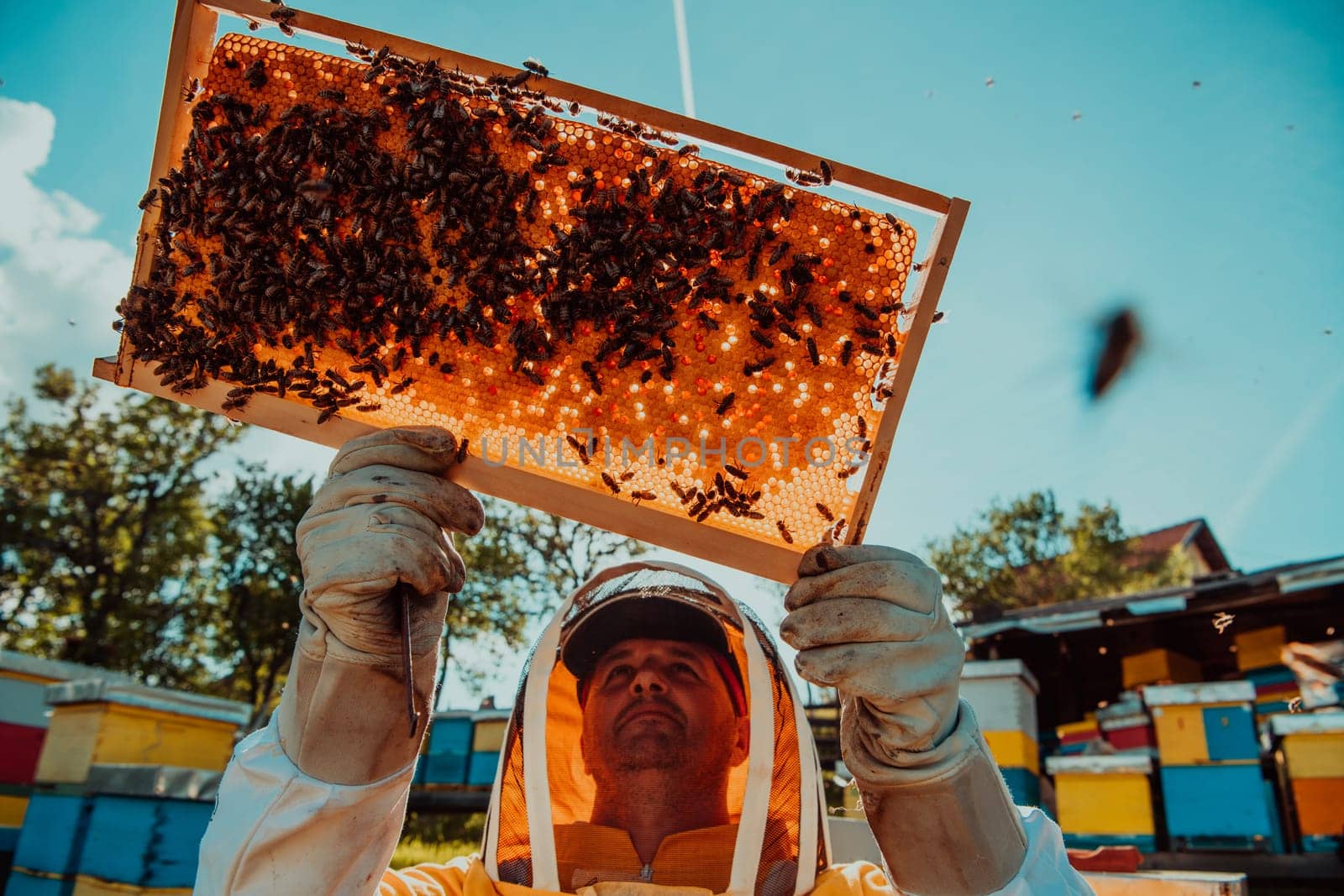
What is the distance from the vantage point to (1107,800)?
6664 mm

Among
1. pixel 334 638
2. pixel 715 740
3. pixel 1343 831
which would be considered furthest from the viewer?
pixel 1343 831

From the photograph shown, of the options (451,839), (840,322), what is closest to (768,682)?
(840,322)

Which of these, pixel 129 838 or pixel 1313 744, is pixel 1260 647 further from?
pixel 129 838

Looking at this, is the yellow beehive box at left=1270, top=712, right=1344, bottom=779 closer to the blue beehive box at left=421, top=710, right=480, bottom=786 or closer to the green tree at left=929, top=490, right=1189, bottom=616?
the blue beehive box at left=421, top=710, right=480, bottom=786

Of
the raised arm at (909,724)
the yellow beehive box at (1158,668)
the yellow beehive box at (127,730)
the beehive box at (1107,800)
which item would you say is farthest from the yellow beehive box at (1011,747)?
the yellow beehive box at (127,730)

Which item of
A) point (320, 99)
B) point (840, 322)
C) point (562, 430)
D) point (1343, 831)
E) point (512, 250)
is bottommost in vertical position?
point (1343, 831)

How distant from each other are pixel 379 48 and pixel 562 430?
129cm

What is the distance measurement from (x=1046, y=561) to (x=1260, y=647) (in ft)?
96.2

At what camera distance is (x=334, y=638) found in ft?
7.88

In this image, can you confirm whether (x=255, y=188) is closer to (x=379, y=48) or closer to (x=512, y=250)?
(x=379, y=48)

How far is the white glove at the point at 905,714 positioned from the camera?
7.23 feet

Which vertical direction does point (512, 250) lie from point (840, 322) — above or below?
above

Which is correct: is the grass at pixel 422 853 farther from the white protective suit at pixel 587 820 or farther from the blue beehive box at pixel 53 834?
the white protective suit at pixel 587 820

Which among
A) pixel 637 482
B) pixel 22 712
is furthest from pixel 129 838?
pixel 637 482
